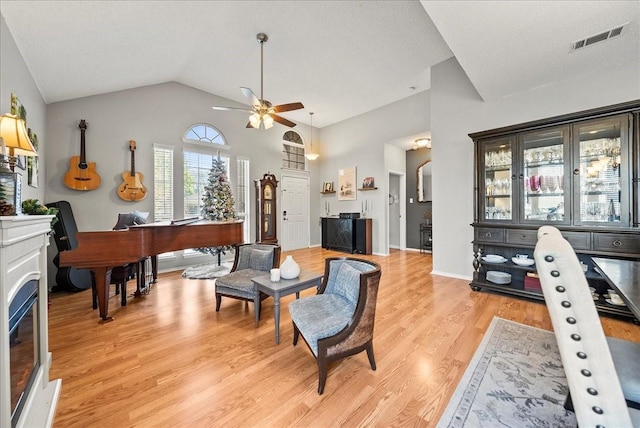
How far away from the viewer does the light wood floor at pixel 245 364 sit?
152 cm

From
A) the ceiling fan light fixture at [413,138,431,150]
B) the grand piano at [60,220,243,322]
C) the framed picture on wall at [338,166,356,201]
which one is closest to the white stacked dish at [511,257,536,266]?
the ceiling fan light fixture at [413,138,431,150]

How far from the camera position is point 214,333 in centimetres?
248

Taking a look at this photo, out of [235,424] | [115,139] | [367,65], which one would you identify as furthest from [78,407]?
[367,65]

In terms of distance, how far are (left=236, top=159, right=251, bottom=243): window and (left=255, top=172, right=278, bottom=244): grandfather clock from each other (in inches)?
8.6

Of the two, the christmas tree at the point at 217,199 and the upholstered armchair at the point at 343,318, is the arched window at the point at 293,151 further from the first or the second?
the upholstered armchair at the point at 343,318

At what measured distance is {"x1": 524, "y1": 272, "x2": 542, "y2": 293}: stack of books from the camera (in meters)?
3.23

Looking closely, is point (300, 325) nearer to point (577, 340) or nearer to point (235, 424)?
point (235, 424)

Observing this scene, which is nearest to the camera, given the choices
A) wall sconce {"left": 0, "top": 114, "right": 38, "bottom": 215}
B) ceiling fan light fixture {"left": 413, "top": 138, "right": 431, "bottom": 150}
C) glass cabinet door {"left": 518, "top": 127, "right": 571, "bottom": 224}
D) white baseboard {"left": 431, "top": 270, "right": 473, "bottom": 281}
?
wall sconce {"left": 0, "top": 114, "right": 38, "bottom": 215}

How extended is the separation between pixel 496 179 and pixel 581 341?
3.30 metres

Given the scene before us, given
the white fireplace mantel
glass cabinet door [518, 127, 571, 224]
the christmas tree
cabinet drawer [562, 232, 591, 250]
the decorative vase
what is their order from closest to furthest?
the white fireplace mantel → the decorative vase → cabinet drawer [562, 232, 591, 250] → glass cabinet door [518, 127, 571, 224] → the christmas tree

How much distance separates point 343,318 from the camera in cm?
180

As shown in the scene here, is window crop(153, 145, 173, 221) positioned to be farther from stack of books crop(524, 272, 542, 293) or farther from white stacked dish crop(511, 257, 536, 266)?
stack of books crop(524, 272, 542, 293)

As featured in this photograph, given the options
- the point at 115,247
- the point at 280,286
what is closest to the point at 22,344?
the point at 115,247

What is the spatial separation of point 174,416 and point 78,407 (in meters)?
0.62
